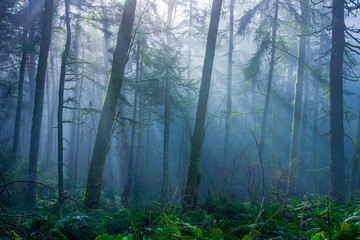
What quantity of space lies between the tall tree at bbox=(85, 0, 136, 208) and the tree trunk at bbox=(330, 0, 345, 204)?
6.44m

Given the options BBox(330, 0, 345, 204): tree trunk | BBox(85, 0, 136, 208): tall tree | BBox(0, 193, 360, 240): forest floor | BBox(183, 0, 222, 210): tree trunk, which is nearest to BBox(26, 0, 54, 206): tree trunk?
BBox(85, 0, 136, 208): tall tree

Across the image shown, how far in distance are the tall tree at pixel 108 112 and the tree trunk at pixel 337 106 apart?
6439 mm

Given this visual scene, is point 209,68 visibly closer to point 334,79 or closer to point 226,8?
point 334,79

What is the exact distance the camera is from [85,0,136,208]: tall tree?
5.98 metres

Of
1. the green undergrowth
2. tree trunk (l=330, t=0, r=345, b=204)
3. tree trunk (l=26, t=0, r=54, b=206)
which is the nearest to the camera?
the green undergrowth

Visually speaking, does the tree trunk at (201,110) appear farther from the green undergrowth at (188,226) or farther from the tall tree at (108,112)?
the tall tree at (108,112)

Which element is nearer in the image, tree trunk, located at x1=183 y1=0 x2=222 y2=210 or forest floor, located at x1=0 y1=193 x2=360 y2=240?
forest floor, located at x1=0 y1=193 x2=360 y2=240

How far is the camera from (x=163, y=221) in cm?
242

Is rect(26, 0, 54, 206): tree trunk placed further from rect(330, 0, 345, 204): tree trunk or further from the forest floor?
rect(330, 0, 345, 204): tree trunk

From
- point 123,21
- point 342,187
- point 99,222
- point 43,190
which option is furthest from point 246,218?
point 43,190

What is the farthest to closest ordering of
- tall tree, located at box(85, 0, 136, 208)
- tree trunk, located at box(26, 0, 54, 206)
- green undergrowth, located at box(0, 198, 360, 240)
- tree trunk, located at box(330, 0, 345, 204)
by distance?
tree trunk, located at box(26, 0, 54, 206), tree trunk, located at box(330, 0, 345, 204), tall tree, located at box(85, 0, 136, 208), green undergrowth, located at box(0, 198, 360, 240)

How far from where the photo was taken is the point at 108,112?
6.23 meters

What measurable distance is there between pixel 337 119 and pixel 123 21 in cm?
715

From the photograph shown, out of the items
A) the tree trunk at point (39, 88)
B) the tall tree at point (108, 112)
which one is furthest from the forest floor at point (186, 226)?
the tree trunk at point (39, 88)
